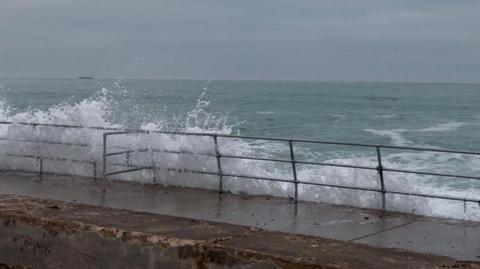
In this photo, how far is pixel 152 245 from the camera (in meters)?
5.86

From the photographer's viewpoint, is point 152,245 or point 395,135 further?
point 395,135

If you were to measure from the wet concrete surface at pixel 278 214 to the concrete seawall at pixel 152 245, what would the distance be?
3.74 feet

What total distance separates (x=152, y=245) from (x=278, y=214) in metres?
2.81

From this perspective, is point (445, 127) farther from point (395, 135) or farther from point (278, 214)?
point (278, 214)

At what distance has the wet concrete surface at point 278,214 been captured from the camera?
6.96 m

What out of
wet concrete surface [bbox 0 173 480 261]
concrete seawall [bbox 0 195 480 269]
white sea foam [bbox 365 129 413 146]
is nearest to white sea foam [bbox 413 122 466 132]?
white sea foam [bbox 365 129 413 146]

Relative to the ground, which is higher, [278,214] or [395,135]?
[278,214]

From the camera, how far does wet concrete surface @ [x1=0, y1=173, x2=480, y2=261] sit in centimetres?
696

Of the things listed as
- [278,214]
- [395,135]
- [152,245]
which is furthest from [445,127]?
[152,245]

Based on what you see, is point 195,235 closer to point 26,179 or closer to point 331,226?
point 331,226

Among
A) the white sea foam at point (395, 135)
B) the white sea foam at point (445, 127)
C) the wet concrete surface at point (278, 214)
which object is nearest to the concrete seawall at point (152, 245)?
the wet concrete surface at point (278, 214)

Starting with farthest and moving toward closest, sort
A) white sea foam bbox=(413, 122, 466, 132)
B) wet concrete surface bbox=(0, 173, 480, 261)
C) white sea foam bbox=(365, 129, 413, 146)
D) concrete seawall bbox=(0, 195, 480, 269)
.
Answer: white sea foam bbox=(413, 122, 466, 132) → white sea foam bbox=(365, 129, 413, 146) → wet concrete surface bbox=(0, 173, 480, 261) → concrete seawall bbox=(0, 195, 480, 269)

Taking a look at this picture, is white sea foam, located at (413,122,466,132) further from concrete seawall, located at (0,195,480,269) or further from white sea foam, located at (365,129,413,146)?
concrete seawall, located at (0,195,480,269)

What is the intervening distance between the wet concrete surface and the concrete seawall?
1140 millimetres
